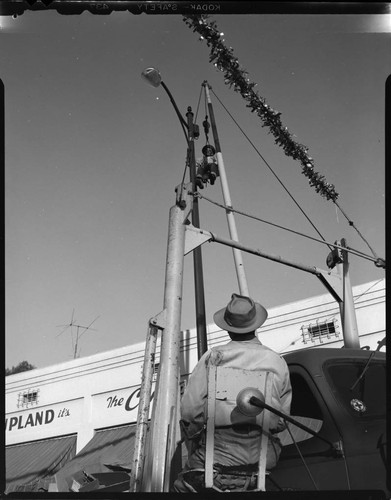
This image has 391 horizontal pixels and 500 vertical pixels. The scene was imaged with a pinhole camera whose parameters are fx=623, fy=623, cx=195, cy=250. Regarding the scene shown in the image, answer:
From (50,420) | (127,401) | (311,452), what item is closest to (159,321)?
(311,452)

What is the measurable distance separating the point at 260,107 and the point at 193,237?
875 mm

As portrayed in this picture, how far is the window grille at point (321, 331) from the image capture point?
5.69m

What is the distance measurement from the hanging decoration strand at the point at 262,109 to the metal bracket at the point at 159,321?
98 cm

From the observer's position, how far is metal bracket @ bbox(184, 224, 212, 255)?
2.52 m

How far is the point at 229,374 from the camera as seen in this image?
2.00m

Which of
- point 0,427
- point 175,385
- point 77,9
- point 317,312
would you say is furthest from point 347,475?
point 317,312

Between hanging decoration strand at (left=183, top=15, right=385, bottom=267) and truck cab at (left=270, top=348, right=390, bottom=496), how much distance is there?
0.52m

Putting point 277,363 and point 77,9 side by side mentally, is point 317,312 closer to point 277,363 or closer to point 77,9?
point 277,363

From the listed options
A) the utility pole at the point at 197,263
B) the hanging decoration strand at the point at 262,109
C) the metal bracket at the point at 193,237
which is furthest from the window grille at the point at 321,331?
the metal bracket at the point at 193,237

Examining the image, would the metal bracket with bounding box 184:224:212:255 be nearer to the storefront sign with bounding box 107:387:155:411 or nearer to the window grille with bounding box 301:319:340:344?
the storefront sign with bounding box 107:387:155:411

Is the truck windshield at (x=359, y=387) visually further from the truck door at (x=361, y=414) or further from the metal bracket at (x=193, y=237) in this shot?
the metal bracket at (x=193, y=237)

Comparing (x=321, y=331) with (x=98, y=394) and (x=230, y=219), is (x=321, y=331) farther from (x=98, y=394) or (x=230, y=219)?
(x=230, y=219)

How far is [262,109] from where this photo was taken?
9.95 ft

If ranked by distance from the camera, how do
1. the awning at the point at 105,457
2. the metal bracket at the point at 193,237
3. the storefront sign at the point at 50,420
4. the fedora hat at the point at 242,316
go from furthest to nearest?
the storefront sign at the point at 50,420 < the metal bracket at the point at 193,237 < the fedora hat at the point at 242,316 < the awning at the point at 105,457
